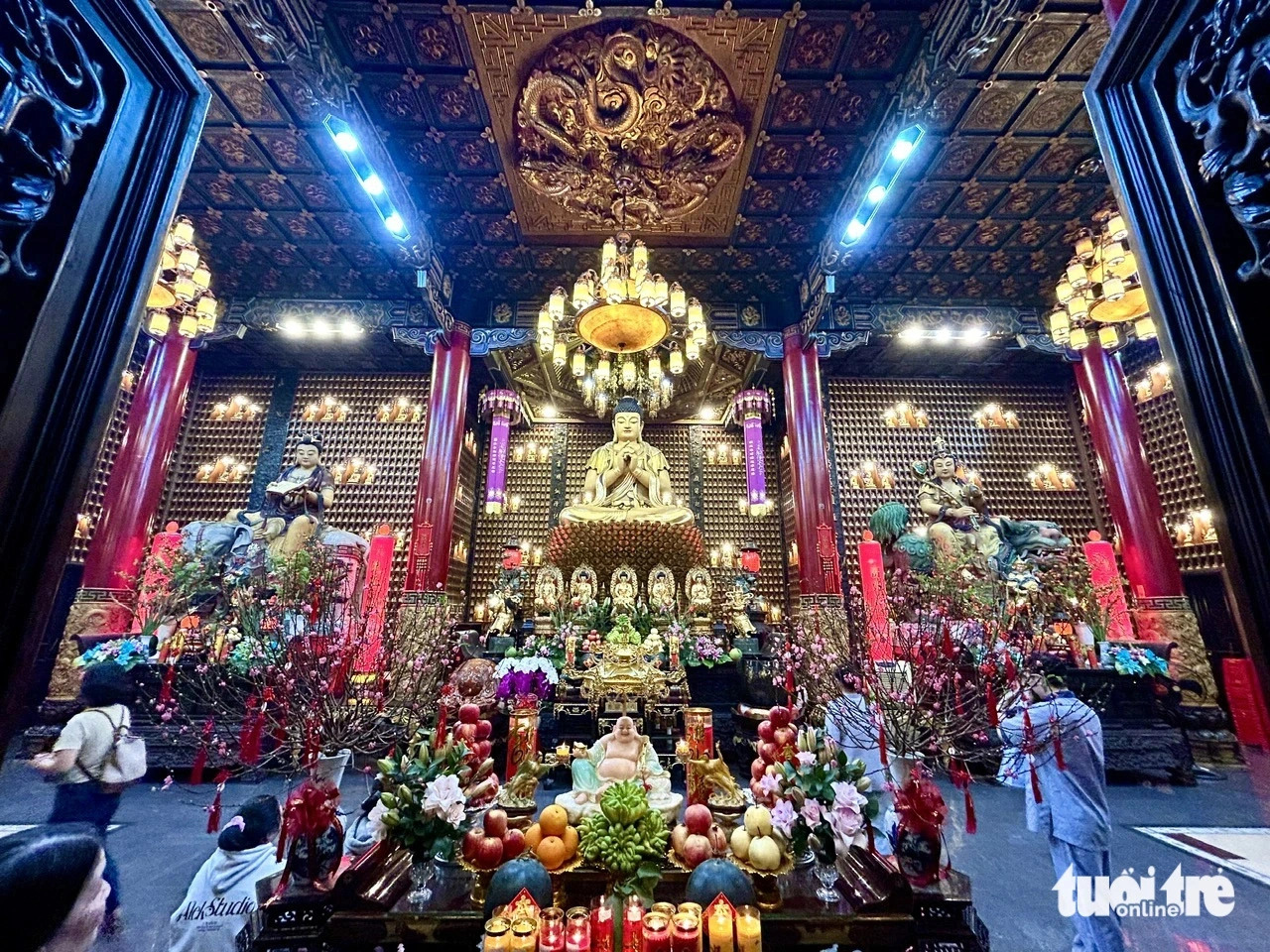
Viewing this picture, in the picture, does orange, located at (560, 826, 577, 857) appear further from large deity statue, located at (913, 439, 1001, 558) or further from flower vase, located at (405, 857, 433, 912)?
large deity statue, located at (913, 439, 1001, 558)

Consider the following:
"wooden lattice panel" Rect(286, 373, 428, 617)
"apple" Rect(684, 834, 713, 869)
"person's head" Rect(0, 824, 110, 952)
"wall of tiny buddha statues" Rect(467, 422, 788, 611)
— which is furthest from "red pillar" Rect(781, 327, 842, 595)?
"person's head" Rect(0, 824, 110, 952)

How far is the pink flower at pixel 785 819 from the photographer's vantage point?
7.84 feet

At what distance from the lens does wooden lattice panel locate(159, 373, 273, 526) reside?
416 inches

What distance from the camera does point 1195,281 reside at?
1198 millimetres

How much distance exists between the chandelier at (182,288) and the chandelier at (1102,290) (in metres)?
12.1

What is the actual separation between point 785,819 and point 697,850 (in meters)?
0.44

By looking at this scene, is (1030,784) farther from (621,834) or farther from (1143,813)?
(1143,813)

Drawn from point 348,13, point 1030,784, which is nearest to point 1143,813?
point 1030,784

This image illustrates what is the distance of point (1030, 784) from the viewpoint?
261 cm

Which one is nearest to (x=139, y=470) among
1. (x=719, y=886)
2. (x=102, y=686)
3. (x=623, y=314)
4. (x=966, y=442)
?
(x=102, y=686)

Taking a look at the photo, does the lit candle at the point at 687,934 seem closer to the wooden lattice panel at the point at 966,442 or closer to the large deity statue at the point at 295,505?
the large deity statue at the point at 295,505

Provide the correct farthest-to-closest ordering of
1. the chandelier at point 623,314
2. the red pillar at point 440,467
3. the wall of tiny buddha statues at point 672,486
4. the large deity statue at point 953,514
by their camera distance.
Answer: the wall of tiny buddha statues at point 672,486 < the large deity statue at point 953,514 < the red pillar at point 440,467 < the chandelier at point 623,314

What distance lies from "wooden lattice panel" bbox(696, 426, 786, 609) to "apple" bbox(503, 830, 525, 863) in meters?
8.50

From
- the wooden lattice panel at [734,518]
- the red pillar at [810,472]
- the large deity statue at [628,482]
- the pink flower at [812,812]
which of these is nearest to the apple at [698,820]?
the pink flower at [812,812]
